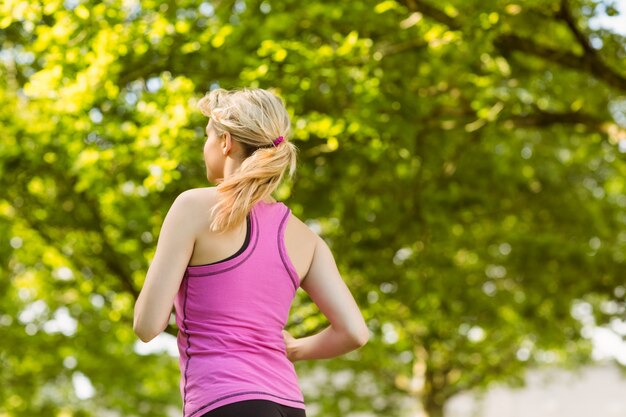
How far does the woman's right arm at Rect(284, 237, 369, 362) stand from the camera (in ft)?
10.4

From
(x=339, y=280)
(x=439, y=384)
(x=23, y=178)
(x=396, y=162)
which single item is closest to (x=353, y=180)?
(x=396, y=162)

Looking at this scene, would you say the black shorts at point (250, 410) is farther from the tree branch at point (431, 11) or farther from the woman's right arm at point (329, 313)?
the tree branch at point (431, 11)

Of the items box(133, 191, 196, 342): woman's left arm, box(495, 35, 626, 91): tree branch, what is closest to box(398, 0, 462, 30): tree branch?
box(495, 35, 626, 91): tree branch

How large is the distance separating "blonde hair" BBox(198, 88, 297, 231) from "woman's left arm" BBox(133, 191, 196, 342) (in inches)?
4.9

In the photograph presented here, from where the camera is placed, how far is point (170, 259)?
2797mm

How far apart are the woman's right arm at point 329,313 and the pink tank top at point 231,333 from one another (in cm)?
25

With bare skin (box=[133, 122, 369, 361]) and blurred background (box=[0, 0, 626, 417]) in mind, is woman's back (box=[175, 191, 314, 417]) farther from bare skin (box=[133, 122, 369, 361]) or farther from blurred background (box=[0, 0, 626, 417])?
blurred background (box=[0, 0, 626, 417])

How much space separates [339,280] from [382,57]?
315 inches

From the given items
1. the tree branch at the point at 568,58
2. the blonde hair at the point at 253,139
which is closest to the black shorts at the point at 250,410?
the blonde hair at the point at 253,139

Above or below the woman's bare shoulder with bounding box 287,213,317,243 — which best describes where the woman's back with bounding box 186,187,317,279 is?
above

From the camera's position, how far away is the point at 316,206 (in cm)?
1183

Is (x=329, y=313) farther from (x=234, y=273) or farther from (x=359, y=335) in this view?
(x=234, y=273)

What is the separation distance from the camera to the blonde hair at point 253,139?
2.91 metres

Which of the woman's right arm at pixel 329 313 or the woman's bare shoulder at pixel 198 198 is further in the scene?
the woman's right arm at pixel 329 313
